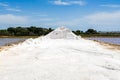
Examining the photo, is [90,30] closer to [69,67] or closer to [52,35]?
[52,35]

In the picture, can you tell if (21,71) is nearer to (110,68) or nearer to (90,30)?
(110,68)

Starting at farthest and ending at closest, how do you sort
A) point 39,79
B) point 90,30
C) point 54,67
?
point 90,30, point 54,67, point 39,79

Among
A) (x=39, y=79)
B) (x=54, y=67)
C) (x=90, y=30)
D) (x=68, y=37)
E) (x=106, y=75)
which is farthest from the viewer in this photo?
(x=90, y=30)

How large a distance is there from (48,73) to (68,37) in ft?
48.2

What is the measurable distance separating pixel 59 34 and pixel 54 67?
14.9m

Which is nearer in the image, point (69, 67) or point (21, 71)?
point (21, 71)

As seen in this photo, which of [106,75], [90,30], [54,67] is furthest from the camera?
[90,30]

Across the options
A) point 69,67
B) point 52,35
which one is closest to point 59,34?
point 52,35

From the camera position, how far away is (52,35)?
20.7m

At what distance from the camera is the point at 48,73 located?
5172 millimetres

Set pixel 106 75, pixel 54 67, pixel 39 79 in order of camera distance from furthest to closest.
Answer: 1. pixel 54 67
2. pixel 106 75
3. pixel 39 79

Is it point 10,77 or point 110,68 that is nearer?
point 10,77

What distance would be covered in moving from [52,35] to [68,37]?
1540 millimetres

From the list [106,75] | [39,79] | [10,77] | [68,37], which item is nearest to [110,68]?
[106,75]
